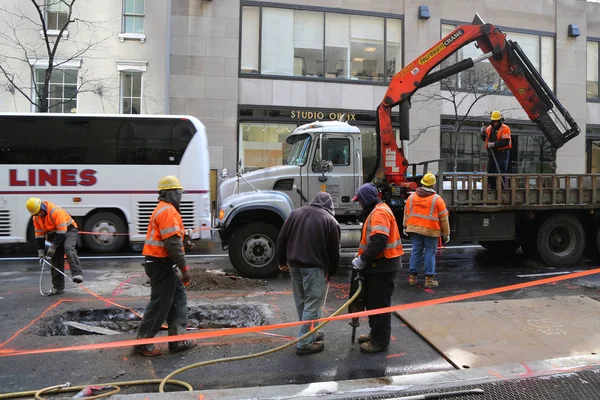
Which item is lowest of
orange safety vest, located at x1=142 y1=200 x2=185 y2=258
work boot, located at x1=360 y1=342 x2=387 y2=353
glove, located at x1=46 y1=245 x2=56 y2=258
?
work boot, located at x1=360 y1=342 x2=387 y2=353

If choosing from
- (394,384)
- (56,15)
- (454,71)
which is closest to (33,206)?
(394,384)

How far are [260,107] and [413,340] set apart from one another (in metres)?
13.9

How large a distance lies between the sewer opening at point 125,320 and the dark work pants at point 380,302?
5.35ft

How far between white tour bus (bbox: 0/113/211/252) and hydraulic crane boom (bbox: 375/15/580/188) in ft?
14.6

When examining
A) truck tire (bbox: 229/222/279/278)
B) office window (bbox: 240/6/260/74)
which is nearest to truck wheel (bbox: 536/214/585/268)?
truck tire (bbox: 229/222/279/278)

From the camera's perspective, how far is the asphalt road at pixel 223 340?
13.2ft

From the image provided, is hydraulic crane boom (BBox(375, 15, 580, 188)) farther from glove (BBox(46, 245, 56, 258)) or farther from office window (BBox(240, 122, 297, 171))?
office window (BBox(240, 122, 297, 171))

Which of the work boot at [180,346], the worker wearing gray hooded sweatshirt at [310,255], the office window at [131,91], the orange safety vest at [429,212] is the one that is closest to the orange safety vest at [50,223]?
the work boot at [180,346]

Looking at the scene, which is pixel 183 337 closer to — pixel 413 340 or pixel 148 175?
pixel 413 340

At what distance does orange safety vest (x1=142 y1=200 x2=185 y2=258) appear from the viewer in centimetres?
436

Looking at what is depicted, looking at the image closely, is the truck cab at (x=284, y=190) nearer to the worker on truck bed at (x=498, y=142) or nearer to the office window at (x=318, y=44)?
the worker on truck bed at (x=498, y=142)

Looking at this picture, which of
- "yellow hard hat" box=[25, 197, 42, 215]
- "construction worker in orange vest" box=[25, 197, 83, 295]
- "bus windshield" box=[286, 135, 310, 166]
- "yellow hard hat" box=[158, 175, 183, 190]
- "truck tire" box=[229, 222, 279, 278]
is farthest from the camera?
"bus windshield" box=[286, 135, 310, 166]

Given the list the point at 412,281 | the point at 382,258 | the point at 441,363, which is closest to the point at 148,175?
the point at 412,281

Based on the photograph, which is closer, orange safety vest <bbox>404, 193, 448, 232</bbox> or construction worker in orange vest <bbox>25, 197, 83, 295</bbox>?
construction worker in orange vest <bbox>25, 197, 83, 295</bbox>
